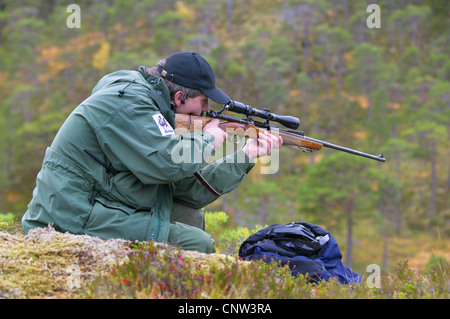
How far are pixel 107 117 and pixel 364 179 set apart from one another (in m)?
33.5

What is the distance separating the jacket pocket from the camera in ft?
14.4

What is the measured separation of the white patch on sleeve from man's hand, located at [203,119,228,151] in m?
0.60

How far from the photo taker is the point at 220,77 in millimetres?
53406

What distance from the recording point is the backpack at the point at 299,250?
473cm

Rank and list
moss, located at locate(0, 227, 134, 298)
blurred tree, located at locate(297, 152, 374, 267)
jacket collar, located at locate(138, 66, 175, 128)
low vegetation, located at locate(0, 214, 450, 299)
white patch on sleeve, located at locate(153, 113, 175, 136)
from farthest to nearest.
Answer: blurred tree, located at locate(297, 152, 374, 267), jacket collar, located at locate(138, 66, 175, 128), white patch on sleeve, located at locate(153, 113, 175, 136), moss, located at locate(0, 227, 134, 298), low vegetation, located at locate(0, 214, 450, 299)

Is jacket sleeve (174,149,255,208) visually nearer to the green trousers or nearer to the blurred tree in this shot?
the green trousers

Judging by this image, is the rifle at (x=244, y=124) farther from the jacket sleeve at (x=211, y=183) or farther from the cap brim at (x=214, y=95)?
the jacket sleeve at (x=211, y=183)

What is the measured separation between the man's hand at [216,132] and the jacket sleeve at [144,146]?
61 cm

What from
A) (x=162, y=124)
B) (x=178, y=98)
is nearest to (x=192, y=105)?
(x=178, y=98)

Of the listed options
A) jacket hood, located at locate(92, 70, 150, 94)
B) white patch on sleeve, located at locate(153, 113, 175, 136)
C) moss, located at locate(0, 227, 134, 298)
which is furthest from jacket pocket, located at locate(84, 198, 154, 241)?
jacket hood, located at locate(92, 70, 150, 94)

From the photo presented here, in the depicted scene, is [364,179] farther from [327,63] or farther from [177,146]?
[327,63]

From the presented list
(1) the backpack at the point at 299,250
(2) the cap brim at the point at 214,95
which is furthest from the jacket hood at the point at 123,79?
(1) the backpack at the point at 299,250

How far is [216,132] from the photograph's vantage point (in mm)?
5039

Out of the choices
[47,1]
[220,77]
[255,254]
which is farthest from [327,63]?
[255,254]
